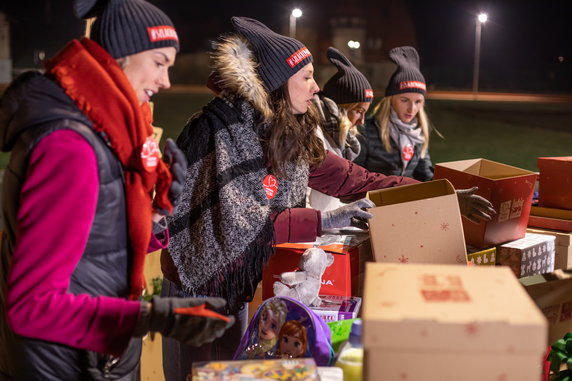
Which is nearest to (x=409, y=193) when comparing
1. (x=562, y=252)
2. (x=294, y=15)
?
(x=562, y=252)

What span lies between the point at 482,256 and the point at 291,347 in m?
1.03

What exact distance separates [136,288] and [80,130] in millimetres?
411

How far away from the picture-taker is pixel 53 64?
145cm

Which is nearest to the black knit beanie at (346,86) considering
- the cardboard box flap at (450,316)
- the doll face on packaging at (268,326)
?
the doll face on packaging at (268,326)

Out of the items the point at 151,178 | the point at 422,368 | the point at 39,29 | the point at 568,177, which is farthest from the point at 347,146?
the point at 39,29

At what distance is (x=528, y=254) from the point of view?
2.57m

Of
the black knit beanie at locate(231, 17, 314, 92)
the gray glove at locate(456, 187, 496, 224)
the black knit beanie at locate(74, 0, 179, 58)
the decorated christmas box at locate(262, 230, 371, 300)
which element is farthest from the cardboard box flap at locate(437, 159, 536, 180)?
the black knit beanie at locate(74, 0, 179, 58)

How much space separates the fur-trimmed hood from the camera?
226 cm

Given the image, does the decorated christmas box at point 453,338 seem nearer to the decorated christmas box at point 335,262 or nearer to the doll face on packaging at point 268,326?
the doll face on packaging at point 268,326

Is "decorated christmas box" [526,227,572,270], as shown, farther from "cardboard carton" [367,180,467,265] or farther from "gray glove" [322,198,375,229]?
"gray glove" [322,198,375,229]

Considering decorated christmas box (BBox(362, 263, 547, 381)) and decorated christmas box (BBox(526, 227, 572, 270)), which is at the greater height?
decorated christmas box (BBox(362, 263, 547, 381))

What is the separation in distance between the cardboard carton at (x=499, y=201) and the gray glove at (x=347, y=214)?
0.51 m

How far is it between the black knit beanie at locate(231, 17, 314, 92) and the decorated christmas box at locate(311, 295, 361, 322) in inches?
29.7

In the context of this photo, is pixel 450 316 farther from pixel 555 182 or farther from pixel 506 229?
pixel 555 182
